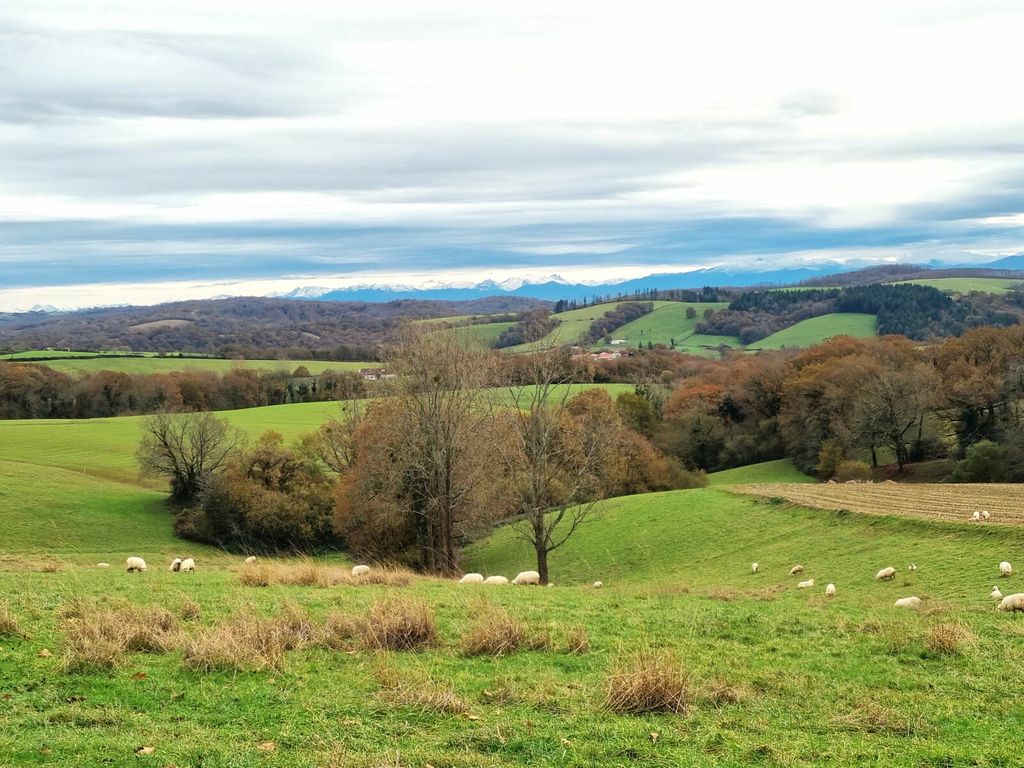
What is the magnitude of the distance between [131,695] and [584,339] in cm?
3065

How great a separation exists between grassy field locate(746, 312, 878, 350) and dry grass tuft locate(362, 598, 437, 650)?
161118 mm

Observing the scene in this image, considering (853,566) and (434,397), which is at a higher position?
(434,397)

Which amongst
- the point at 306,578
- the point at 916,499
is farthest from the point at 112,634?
the point at 916,499

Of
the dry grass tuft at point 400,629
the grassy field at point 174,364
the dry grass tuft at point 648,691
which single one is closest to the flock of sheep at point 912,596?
the dry grass tuft at point 648,691

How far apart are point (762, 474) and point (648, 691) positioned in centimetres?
7185

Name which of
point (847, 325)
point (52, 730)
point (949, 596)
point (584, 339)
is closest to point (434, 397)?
point (584, 339)

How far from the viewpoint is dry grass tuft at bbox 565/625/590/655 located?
37.9ft

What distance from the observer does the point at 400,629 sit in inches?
458

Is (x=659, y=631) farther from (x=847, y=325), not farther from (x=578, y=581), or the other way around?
(x=847, y=325)

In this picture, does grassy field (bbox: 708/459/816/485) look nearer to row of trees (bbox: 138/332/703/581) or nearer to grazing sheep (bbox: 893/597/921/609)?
row of trees (bbox: 138/332/703/581)

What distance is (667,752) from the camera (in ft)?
24.5

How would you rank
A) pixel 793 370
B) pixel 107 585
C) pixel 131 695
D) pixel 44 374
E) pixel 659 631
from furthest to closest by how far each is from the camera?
1. pixel 44 374
2. pixel 793 370
3. pixel 107 585
4. pixel 659 631
5. pixel 131 695

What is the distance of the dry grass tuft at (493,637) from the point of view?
11211mm

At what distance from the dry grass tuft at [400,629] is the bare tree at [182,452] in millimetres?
52728
